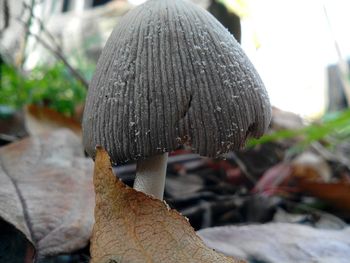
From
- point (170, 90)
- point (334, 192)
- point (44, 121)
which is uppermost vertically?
point (170, 90)

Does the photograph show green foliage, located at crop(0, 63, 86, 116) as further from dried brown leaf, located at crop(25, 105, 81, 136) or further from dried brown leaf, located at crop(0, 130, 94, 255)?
dried brown leaf, located at crop(0, 130, 94, 255)

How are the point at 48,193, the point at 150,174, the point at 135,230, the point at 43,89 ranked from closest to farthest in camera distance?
the point at 135,230 → the point at 150,174 → the point at 48,193 → the point at 43,89

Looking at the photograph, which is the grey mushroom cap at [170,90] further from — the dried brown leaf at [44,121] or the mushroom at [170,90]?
the dried brown leaf at [44,121]

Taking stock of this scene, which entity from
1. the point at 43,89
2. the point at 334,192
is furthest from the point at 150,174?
the point at 43,89

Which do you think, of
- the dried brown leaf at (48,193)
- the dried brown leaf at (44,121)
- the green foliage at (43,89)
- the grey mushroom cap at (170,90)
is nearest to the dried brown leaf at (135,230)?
the grey mushroom cap at (170,90)

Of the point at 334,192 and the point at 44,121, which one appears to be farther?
the point at 44,121

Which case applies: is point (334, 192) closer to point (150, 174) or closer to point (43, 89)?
point (150, 174)

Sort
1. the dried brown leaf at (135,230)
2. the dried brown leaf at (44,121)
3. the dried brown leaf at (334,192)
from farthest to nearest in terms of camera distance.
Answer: the dried brown leaf at (44,121)
the dried brown leaf at (334,192)
the dried brown leaf at (135,230)
